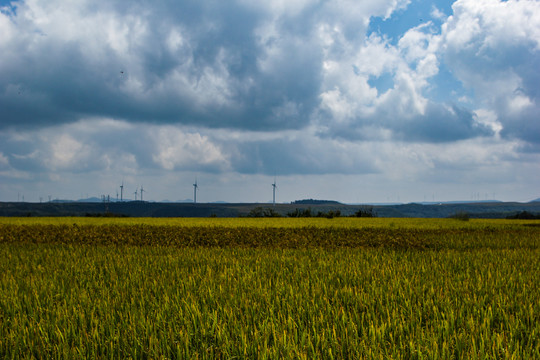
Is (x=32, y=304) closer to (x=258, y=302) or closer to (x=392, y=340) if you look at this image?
(x=258, y=302)

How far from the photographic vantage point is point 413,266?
400 inches

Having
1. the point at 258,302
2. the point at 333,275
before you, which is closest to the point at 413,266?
the point at 333,275

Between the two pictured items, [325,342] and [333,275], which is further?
[333,275]

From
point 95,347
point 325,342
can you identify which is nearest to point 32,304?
point 95,347

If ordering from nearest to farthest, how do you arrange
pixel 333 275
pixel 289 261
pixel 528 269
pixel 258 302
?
1. pixel 258 302
2. pixel 333 275
3. pixel 528 269
4. pixel 289 261

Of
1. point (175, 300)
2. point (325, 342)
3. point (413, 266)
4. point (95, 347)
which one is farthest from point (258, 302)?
point (413, 266)

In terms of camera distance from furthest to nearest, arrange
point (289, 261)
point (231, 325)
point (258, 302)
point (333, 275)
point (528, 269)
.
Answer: point (289, 261) < point (528, 269) < point (333, 275) < point (258, 302) < point (231, 325)

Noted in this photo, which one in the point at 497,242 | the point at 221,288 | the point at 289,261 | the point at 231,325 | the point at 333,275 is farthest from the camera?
the point at 497,242

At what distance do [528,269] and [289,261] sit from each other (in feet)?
20.7

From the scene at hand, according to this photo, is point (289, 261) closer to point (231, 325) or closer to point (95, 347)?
point (231, 325)

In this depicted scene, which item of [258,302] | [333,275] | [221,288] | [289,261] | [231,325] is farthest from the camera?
[289,261]

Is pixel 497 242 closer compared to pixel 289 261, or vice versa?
pixel 289 261

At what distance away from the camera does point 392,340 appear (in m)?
4.27

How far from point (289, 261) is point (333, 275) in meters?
2.46
